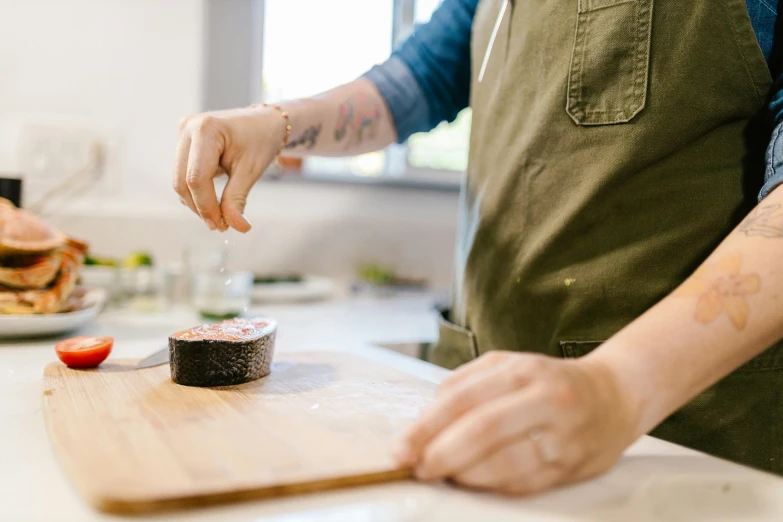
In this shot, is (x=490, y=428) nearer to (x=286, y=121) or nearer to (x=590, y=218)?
(x=590, y=218)

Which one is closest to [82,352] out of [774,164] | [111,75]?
[774,164]

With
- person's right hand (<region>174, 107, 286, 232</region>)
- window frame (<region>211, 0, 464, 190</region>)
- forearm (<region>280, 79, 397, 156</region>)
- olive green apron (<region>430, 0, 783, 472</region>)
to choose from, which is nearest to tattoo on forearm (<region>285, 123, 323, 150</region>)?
forearm (<region>280, 79, 397, 156</region>)

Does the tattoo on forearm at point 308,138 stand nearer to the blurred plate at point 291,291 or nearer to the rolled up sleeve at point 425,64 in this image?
the rolled up sleeve at point 425,64

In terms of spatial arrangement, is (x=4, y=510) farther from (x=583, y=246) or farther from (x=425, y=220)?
(x=425, y=220)

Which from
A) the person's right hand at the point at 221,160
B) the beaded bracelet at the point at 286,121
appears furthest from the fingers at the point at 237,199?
the beaded bracelet at the point at 286,121

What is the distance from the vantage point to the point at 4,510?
1.57ft

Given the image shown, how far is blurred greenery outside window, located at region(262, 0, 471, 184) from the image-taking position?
199cm

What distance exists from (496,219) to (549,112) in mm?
185

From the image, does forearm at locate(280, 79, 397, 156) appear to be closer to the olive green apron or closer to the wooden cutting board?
the olive green apron

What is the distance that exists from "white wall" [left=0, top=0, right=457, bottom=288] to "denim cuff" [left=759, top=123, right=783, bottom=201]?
4.20 ft

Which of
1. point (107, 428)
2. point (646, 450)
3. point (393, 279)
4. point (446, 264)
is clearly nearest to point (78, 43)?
point (393, 279)

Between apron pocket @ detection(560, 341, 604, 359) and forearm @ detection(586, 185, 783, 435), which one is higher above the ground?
forearm @ detection(586, 185, 783, 435)

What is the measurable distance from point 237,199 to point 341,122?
303mm

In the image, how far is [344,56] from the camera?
2.12 metres
